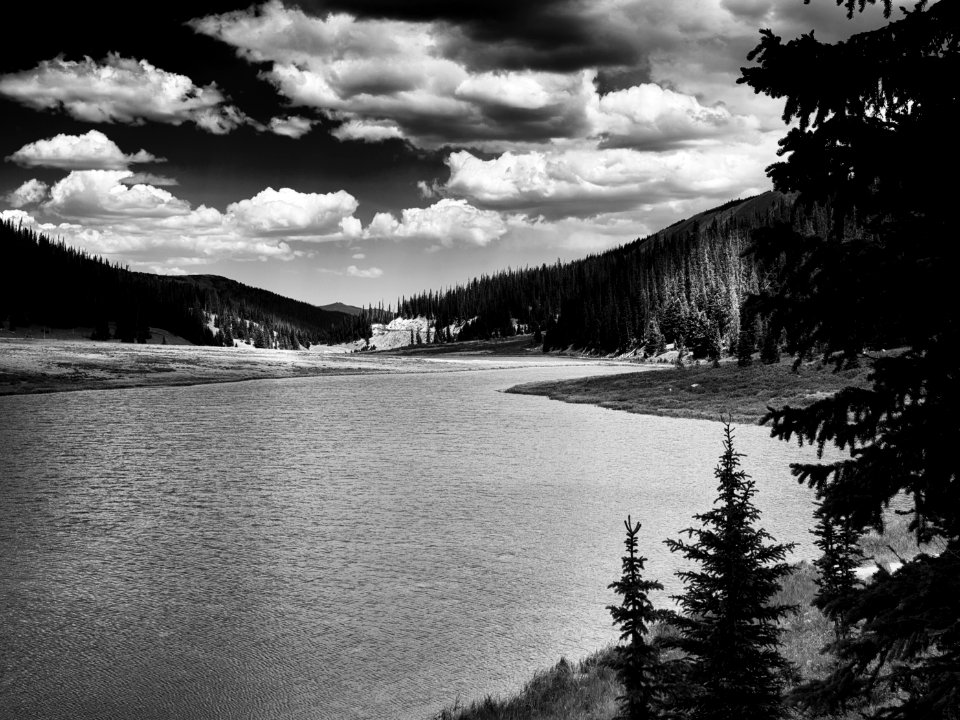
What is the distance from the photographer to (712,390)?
66.9 meters

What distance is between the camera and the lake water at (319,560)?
13.1 metres

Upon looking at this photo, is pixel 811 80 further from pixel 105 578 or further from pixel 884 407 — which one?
pixel 105 578

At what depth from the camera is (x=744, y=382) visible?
6712 centimetres

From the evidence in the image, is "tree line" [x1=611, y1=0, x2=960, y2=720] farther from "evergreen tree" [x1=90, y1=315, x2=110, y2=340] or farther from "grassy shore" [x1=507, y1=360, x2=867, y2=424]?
"evergreen tree" [x1=90, y1=315, x2=110, y2=340]

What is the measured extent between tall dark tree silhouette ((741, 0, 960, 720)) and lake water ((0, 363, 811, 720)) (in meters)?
9.34

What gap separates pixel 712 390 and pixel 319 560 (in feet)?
179

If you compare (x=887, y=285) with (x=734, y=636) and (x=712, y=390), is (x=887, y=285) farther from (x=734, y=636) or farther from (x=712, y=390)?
(x=712, y=390)

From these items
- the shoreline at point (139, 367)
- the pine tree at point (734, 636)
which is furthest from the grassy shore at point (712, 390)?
the shoreline at point (139, 367)

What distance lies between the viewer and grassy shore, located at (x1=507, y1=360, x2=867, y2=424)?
191ft

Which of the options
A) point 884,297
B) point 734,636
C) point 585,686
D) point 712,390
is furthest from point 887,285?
point 712,390

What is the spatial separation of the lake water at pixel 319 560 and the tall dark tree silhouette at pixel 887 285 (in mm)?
9339

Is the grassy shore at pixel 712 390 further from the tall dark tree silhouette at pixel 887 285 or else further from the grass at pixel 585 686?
the tall dark tree silhouette at pixel 887 285

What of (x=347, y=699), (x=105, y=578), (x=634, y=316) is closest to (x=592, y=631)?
(x=347, y=699)

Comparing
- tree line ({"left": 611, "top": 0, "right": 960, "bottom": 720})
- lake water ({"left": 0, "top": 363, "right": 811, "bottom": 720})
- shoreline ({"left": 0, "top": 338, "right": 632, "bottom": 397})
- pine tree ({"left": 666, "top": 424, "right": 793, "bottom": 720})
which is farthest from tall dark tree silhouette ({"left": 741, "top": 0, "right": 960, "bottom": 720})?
shoreline ({"left": 0, "top": 338, "right": 632, "bottom": 397})
